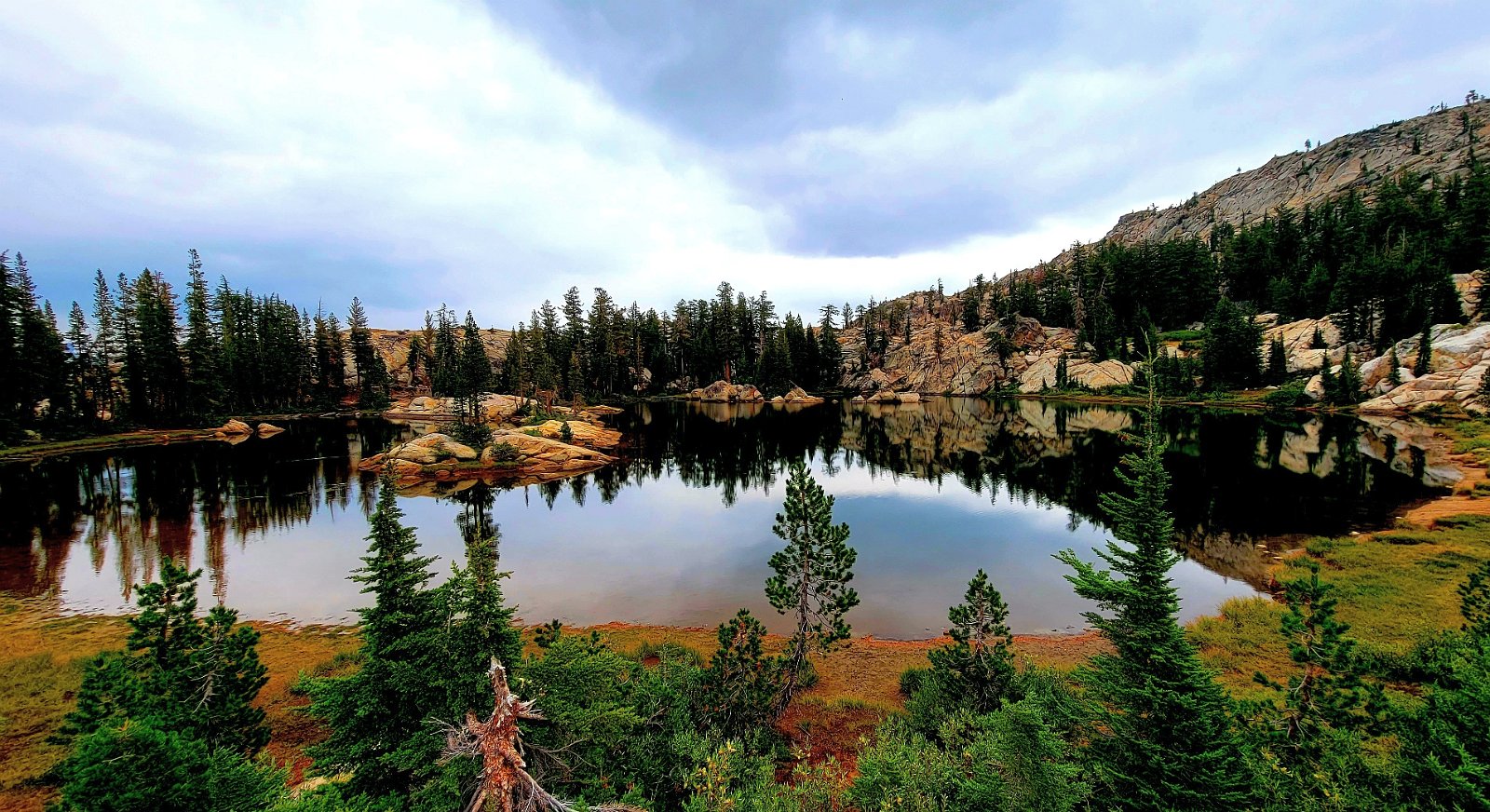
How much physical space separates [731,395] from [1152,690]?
108 meters

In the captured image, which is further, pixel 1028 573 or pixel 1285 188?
pixel 1285 188

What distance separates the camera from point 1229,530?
87.1ft

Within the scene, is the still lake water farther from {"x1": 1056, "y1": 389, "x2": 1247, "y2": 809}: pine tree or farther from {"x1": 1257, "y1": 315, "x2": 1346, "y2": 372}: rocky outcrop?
{"x1": 1257, "y1": 315, "x2": 1346, "y2": 372}: rocky outcrop

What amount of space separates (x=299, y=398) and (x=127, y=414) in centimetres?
3407

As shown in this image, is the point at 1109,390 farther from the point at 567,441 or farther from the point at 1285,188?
the point at 1285,188

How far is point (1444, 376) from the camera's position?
186ft

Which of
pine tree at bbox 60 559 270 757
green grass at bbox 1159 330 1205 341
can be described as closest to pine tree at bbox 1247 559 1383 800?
pine tree at bbox 60 559 270 757

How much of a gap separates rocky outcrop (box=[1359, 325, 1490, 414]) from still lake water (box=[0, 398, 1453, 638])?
995 cm

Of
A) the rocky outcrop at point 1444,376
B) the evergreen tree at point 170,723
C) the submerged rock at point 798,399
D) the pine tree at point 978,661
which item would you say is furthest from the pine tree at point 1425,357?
the evergreen tree at point 170,723

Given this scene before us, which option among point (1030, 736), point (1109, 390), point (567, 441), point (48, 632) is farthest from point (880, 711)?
point (1109, 390)

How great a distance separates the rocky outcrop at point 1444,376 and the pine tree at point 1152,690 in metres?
77.7

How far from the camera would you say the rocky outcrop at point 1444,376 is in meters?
54.2

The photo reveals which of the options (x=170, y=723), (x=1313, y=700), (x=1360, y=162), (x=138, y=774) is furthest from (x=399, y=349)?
(x=1360, y=162)

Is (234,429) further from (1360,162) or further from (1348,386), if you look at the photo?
(1360,162)
